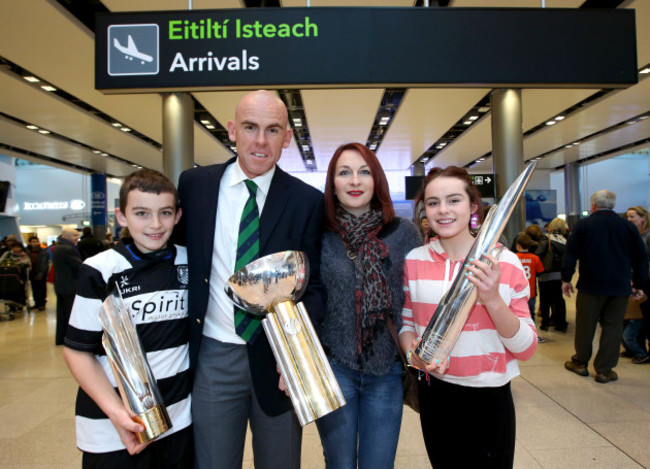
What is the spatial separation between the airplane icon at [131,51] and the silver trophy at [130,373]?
1883 millimetres

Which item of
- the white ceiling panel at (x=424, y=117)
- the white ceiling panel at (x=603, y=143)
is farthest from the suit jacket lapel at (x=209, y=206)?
the white ceiling panel at (x=603, y=143)

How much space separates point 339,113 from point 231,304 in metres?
8.39

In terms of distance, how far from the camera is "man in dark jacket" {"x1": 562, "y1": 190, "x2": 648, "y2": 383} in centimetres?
399

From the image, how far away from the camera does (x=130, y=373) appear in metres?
1.19

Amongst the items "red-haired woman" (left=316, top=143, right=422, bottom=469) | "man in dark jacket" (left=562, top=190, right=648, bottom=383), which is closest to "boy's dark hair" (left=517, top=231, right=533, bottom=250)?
"man in dark jacket" (left=562, top=190, right=648, bottom=383)

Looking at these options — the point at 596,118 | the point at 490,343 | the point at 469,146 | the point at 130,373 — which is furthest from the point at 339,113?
the point at 130,373

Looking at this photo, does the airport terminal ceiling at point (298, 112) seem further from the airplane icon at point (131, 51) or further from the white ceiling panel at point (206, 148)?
the airplane icon at point (131, 51)

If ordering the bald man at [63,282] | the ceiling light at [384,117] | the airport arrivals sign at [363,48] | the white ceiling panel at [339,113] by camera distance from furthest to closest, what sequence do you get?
the ceiling light at [384,117] < the white ceiling panel at [339,113] < the bald man at [63,282] < the airport arrivals sign at [363,48]

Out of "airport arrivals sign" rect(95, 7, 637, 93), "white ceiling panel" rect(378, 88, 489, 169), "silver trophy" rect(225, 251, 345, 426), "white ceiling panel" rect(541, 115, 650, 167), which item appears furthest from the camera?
"white ceiling panel" rect(541, 115, 650, 167)

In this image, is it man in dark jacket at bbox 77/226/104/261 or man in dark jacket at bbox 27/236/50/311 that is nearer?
man in dark jacket at bbox 77/226/104/261

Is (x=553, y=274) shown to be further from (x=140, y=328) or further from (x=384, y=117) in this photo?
(x=140, y=328)

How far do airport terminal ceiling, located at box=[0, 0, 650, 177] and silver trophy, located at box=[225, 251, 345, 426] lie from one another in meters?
1.77

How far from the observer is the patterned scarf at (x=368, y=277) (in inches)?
61.5

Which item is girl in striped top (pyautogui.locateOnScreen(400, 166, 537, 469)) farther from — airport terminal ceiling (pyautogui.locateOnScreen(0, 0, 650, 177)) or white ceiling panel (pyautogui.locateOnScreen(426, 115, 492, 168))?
white ceiling panel (pyautogui.locateOnScreen(426, 115, 492, 168))
